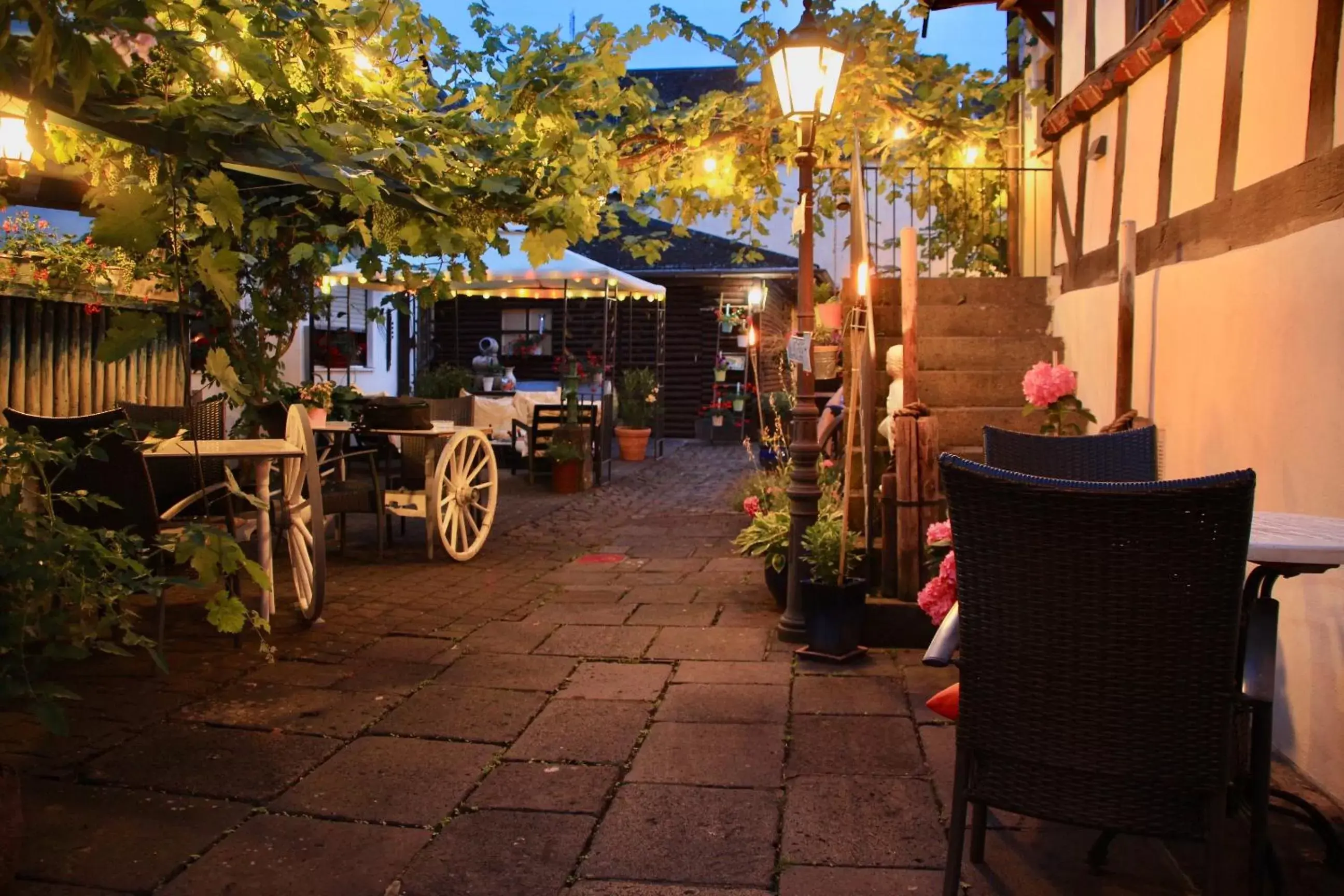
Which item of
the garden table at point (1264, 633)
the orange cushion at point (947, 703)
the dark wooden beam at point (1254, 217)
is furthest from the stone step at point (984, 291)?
the garden table at point (1264, 633)

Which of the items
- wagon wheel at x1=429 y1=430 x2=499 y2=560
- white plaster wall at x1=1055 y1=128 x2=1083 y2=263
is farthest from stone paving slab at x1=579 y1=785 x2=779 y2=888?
white plaster wall at x1=1055 y1=128 x2=1083 y2=263

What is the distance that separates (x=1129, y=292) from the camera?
4.99 m

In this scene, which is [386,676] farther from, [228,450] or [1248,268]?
[1248,268]

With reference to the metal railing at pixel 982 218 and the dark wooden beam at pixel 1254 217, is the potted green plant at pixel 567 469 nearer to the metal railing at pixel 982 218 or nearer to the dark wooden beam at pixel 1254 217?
the metal railing at pixel 982 218

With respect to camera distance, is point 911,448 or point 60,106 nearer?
point 60,106

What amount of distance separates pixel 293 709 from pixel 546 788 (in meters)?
1.15

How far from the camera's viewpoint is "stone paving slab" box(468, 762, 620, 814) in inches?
119

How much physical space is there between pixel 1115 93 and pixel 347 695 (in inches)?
182

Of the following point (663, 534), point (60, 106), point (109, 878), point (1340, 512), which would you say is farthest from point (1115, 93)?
point (109, 878)

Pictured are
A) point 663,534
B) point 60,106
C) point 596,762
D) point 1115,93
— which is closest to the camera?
point 60,106

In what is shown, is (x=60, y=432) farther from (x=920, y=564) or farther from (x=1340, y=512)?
(x=1340, y=512)

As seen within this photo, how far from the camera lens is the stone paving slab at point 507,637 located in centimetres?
472

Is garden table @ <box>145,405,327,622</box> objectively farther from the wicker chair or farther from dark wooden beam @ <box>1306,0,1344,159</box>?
dark wooden beam @ <box>1306,0,1344,159</box>

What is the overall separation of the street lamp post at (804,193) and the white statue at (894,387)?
27.8 inches
